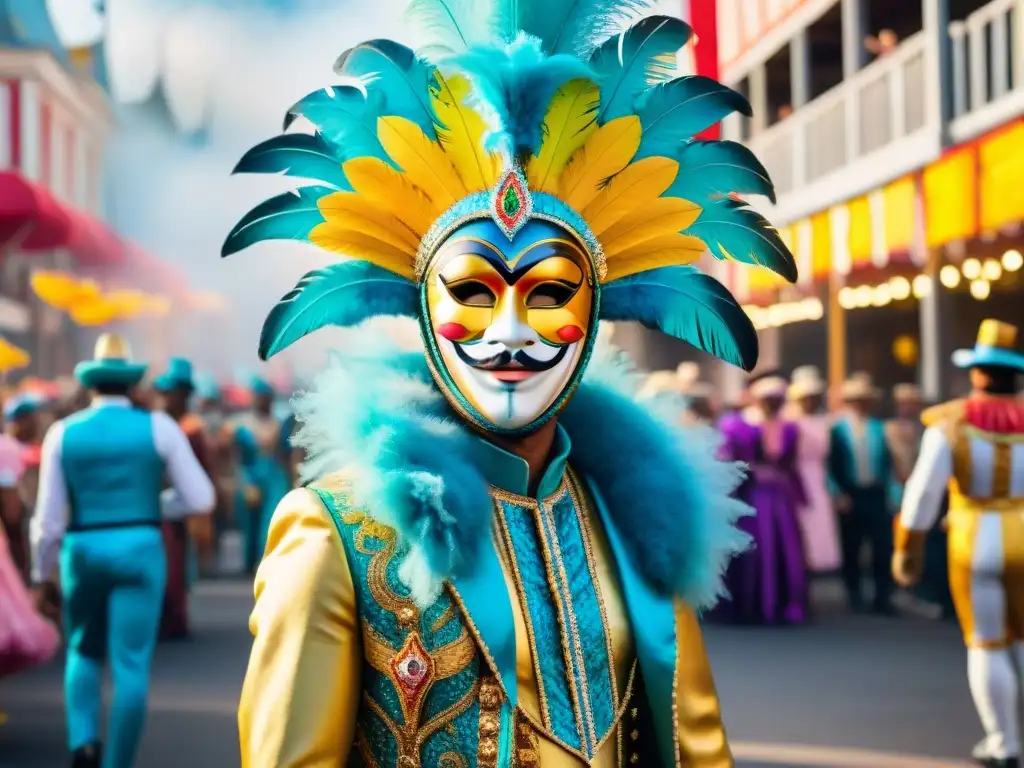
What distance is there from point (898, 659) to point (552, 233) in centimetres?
723

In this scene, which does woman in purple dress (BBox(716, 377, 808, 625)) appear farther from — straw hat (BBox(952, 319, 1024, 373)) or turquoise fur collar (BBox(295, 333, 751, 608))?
turquoise fur collar (BBox(295, 333, 751, 608))

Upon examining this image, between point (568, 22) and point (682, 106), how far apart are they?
0.28 metres

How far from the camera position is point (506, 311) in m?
2.66

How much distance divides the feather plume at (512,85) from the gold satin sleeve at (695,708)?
3.16ft

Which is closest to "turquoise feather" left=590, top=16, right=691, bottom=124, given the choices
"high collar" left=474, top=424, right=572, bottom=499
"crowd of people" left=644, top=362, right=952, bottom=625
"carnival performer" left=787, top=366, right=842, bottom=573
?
"high collar" left=474, top=424, right=572, bottom=499

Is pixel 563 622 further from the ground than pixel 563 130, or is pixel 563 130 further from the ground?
pixel 563 130

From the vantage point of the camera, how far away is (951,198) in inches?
556

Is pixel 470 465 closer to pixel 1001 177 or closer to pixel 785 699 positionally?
pixel 785 699

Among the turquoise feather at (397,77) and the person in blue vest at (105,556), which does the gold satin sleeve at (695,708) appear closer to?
the turquoise feather at (397,77)

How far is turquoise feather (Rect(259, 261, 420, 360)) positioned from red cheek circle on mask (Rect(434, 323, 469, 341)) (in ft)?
0.61

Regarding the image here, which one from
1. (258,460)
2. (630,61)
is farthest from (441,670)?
(258,460)

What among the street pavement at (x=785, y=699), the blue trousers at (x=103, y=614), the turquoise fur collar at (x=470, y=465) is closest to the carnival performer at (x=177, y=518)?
the street pavement at (x=785, y=699)

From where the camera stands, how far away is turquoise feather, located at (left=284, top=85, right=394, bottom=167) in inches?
106

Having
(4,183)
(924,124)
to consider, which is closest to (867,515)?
(924,124)
